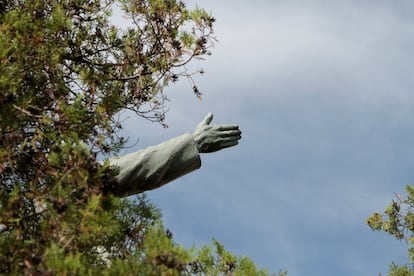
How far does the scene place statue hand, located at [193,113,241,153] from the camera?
448 centimetres

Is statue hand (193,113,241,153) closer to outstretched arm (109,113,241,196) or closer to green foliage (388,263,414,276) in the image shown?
outstretched arm (109,113,241,196)

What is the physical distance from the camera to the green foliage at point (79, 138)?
328 centimetres

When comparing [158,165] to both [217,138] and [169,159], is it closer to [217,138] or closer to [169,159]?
[169,159]

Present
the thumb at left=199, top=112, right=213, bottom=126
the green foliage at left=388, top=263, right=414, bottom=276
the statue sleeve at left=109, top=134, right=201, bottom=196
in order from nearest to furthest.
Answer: the statue sleeve at left=109, top=134, right=201, bottom=196
the thumb at left=199, top=112, right=213, bottom=126
the green foliage at left=388, top=263, right=414, bottom=276

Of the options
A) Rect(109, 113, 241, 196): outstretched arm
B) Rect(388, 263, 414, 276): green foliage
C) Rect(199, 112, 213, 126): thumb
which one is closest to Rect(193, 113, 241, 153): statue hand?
Rect(109, 113, 241, 196): outstretched arm

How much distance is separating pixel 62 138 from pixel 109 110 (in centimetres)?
65

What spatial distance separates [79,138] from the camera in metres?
4.11

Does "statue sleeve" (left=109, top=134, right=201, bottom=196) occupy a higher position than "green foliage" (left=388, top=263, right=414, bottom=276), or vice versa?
"green foliage" (left=388, top=263, right=414, bottom=276)

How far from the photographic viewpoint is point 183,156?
4418 mm

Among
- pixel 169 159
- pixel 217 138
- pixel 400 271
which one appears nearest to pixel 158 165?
pixel 169 159

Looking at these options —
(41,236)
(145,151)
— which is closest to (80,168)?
(41,236)

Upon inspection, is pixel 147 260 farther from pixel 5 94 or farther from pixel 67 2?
pixel 67 2

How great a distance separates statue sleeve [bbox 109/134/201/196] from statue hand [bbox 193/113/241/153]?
0.07 meters

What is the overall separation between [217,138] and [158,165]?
449 mm
